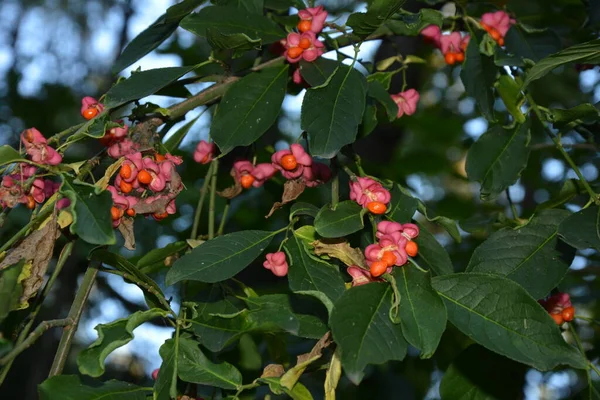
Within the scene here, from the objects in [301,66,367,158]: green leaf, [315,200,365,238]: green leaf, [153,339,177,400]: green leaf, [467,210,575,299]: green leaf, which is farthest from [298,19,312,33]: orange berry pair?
[153,339,177,400]: green leaf

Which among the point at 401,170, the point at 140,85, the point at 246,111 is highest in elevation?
the point at 140,85

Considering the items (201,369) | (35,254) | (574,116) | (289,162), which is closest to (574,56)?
(574,116)

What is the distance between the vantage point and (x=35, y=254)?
96 centimetres

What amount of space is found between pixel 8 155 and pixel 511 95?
832mm

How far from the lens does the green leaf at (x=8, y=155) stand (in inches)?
Result: 37.8

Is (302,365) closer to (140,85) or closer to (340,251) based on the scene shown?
(340,251)

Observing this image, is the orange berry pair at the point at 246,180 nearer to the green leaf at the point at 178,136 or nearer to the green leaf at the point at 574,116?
the green leaf at the point at 178,136

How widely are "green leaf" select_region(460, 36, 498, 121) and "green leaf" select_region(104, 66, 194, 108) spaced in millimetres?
513

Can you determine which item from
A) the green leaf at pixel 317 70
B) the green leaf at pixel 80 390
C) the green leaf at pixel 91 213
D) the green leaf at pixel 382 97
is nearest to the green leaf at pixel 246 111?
the green leaf at pixel 317 70

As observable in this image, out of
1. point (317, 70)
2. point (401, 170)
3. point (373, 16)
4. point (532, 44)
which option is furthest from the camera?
point (401, 170)

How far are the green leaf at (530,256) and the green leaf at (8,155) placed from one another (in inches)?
26.3

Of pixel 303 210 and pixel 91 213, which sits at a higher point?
pixel 91 213

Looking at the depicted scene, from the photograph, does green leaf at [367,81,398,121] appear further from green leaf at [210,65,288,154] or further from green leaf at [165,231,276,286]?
green leaf at [165,231,276,286]

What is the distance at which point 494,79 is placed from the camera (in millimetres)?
1266
